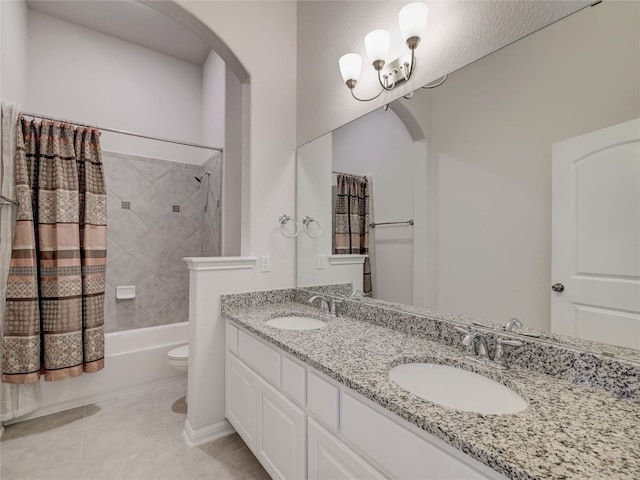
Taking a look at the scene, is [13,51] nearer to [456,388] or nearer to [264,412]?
[264,412]

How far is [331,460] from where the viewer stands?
1089 millimetres

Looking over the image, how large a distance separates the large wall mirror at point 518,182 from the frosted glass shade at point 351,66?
9.3 inches

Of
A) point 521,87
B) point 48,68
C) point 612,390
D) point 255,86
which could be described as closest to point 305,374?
point 612,390

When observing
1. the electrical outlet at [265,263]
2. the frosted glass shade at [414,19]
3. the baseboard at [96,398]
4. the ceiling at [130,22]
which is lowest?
the baseboard at [96,398]

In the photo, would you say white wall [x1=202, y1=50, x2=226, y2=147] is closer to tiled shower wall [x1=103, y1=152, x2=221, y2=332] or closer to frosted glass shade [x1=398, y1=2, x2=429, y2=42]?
tiled shower wall [x1=103, y1=152, x2=221, y2=332]

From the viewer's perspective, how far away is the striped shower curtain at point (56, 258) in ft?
6.69

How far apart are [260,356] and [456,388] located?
35.6 inches

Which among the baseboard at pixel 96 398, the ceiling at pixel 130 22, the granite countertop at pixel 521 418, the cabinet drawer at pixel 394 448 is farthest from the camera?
the ceiling at pixel 130 22

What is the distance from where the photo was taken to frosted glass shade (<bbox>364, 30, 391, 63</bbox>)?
5.00ft

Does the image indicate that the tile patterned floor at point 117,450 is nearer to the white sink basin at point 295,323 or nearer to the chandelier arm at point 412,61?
the white sink basin at point 295,323

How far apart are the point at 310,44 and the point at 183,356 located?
2.45 m

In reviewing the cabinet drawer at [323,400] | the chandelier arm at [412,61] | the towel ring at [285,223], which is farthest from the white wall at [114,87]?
the cabinet drawer at [323,400]

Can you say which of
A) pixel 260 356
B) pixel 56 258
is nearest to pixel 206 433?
pixel 260 356

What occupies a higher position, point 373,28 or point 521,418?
point 373,28
